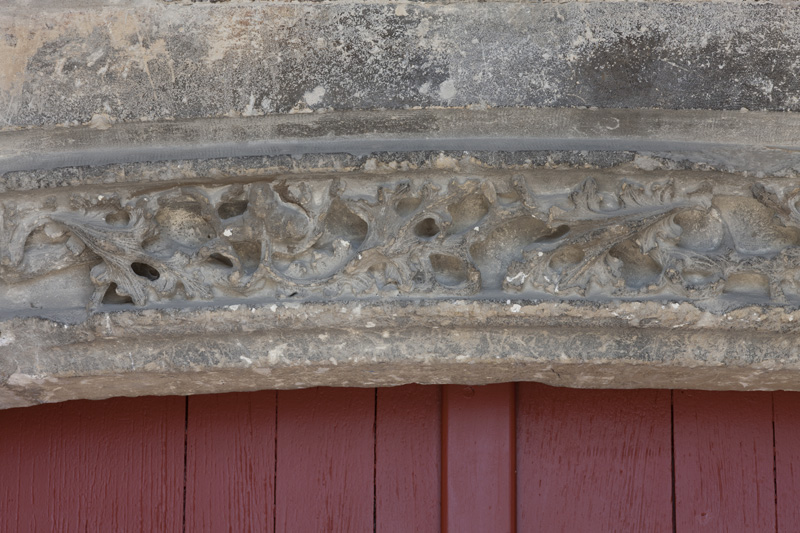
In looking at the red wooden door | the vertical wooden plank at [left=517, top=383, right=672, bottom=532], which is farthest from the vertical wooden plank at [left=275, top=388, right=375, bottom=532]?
the vertical wooden plank at [left=517, top=383, right=672, bottom=532]

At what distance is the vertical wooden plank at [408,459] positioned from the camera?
159cm

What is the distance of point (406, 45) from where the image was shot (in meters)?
1.42

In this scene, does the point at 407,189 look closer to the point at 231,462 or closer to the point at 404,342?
the point at 404,342

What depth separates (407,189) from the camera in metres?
1.39

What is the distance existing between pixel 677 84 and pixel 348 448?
869mm

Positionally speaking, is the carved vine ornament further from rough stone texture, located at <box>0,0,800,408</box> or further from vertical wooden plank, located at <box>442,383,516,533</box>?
vertical wooden plank, located at <box>442,383,516,533</box>

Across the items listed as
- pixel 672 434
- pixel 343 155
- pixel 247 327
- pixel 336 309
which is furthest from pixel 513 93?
pixel 672 434

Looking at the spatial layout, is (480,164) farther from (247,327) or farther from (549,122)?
(247,327)

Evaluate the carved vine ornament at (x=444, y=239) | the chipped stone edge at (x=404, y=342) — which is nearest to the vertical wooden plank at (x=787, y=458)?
the chipped stone edge at (x=404, y=342)

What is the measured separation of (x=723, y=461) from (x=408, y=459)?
0.58m

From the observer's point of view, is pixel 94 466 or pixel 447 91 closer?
pixel 447 91

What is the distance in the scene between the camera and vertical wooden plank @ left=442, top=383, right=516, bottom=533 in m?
1.55

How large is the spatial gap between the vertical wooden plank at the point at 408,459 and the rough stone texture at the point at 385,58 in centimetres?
57

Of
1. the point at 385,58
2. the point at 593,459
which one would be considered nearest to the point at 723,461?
the point at 593,459
